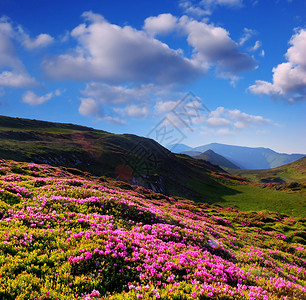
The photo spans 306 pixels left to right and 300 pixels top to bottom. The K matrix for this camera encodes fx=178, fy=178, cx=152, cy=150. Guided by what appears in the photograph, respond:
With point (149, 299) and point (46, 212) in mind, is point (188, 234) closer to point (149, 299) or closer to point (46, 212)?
point (149, 299)

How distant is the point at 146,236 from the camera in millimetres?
9664

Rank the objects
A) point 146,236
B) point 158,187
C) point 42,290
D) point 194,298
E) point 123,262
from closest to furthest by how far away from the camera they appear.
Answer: point 42,290 → point 194,298 → point 123,262 → point 146,236 → point 158,187

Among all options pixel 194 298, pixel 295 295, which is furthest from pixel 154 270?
pixel 295 295

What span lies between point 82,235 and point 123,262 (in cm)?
243

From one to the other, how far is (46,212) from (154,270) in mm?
7216

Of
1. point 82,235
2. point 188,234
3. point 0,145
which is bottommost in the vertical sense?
point 188,234

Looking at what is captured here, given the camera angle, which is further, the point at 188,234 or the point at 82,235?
the point at 188,234

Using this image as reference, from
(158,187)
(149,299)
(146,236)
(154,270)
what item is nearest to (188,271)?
(154,270)

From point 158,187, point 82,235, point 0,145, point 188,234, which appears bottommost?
point 158,187

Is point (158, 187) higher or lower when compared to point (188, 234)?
lower

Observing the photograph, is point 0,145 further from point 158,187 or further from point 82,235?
point 82,235

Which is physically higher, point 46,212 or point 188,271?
point 46,212

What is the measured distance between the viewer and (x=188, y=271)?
23.5ft

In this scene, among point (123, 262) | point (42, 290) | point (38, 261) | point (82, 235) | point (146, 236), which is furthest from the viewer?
point (146, 236)
